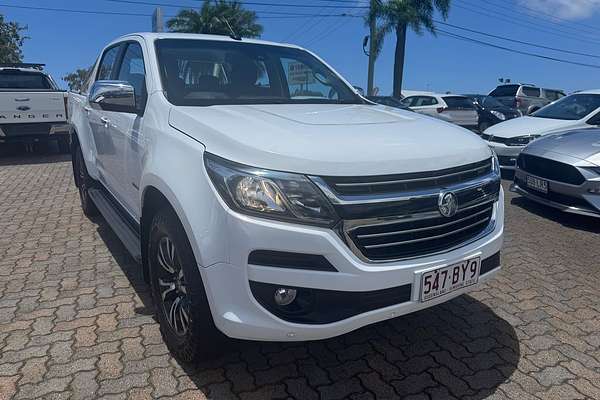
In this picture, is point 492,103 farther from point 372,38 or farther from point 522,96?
point 372,38

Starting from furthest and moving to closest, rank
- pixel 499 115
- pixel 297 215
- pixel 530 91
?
pixel 530 91 → pixel 499 115 → pixel 297 215

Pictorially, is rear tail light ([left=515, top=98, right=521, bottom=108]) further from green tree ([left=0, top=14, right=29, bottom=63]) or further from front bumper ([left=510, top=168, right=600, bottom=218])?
green tree ([left=0, top=14, right=29, bottom=63])

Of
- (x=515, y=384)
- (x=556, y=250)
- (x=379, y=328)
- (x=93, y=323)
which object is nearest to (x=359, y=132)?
(x=379, y=328)

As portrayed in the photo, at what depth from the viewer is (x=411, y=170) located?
224 cm

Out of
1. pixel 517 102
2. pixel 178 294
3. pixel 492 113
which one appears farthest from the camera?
pixel 517 102

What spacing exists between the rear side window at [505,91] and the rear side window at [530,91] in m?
0.33

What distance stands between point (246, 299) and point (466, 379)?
4.48ft

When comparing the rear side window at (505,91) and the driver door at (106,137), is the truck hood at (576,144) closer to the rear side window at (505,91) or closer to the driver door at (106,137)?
the driver door at (106,137)

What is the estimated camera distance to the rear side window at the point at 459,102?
683 inches

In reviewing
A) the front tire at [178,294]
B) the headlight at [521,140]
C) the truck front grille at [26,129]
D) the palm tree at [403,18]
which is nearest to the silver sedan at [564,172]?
the headlight at [521,140]

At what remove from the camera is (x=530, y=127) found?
8.34 m

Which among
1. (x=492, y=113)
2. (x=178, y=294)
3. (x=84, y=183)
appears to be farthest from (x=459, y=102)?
(x=178, y=294)

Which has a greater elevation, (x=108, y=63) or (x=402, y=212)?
(x=108, y=63)

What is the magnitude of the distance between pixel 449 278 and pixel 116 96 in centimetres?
219
